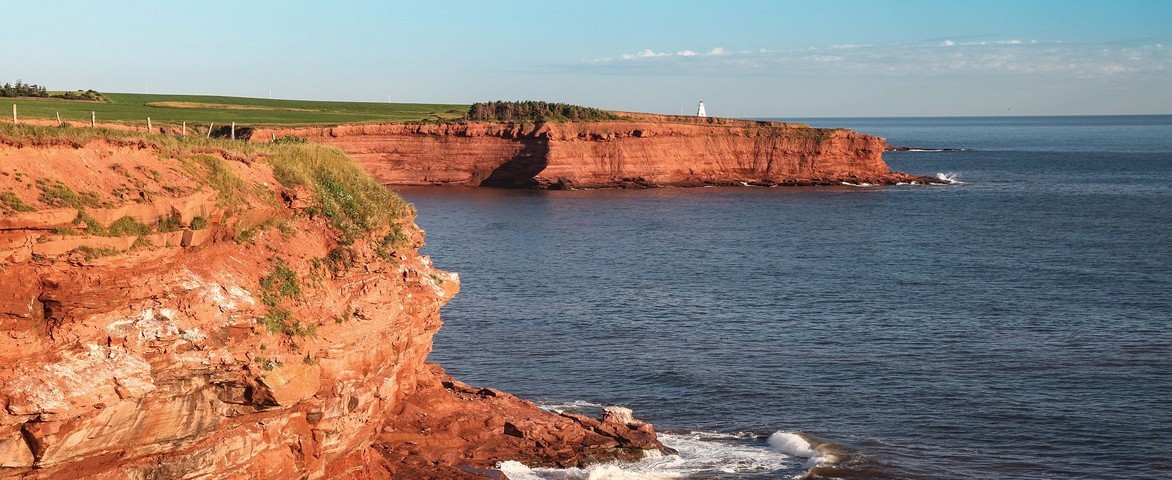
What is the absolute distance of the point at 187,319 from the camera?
13961mm

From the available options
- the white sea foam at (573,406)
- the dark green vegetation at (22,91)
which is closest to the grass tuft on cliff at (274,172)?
the white sea foam at (573,406)

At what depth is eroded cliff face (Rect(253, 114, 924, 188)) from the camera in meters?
93.4

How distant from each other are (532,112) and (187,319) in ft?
303

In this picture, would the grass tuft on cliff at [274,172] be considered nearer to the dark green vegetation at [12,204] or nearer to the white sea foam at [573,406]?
the dark green vegetation at [12,204]

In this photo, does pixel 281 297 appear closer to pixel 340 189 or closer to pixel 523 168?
pixel 340 189

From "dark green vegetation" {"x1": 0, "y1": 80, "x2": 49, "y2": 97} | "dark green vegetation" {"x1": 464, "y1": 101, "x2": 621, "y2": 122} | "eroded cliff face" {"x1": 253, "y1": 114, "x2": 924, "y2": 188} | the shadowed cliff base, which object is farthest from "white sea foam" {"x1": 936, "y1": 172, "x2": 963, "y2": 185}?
"dark green vegetation" {"x1": 0, "y1": 80, "x2": 49, "y2": 97}

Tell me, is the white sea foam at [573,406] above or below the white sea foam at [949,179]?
below

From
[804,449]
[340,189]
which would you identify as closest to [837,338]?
[804,449]

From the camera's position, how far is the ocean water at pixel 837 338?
24094 mm

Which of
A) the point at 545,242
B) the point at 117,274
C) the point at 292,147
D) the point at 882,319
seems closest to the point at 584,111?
the point at 545,242

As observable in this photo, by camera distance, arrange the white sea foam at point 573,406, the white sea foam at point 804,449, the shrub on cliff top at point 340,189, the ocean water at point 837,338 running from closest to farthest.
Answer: the shrub on cliff top at point 340,189 < the white sea foam at point 804,449 < the ocean water at point 837,338 < the white sea foam at point 573,406

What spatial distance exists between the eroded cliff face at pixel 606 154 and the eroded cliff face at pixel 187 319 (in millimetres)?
73882

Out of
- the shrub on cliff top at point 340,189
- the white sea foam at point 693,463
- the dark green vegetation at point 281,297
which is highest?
the shrub on cliff top at point 340,189

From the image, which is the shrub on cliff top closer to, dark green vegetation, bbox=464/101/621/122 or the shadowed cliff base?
the shadowed cliff base
